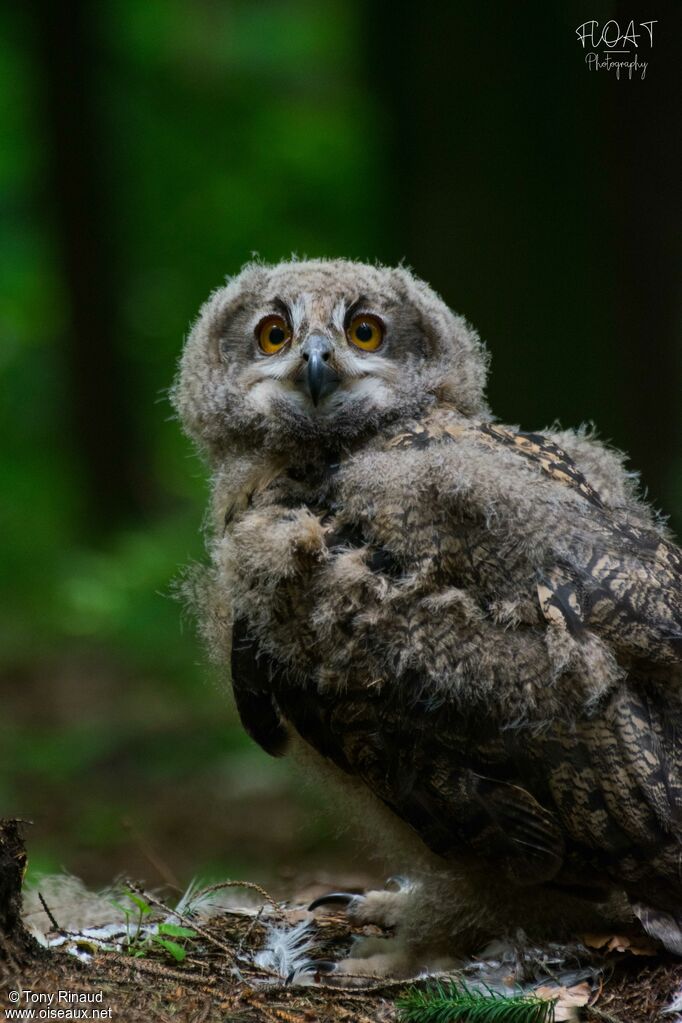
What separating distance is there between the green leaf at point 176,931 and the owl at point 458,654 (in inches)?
21.4

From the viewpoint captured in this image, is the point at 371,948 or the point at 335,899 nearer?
the point at 371,948

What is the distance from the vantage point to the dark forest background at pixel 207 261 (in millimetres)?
6777

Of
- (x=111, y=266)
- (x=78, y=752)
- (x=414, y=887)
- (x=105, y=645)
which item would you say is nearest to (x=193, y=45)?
(x=111, y=266)

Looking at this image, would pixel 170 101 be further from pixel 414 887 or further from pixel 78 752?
pixel 414 887

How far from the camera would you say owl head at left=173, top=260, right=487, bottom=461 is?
4.00 m

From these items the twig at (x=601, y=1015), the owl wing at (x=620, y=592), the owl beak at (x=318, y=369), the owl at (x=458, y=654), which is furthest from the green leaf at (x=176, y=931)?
the owl beak at (x=318, y=369)

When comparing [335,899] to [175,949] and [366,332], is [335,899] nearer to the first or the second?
[175,949]

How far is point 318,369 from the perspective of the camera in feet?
12.9

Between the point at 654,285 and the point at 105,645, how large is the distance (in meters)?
6.54

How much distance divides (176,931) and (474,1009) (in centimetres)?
108

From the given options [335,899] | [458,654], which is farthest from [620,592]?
[335,899]

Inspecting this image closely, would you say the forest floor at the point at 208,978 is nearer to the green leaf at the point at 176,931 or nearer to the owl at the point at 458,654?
the green leaf at the point at 176,931

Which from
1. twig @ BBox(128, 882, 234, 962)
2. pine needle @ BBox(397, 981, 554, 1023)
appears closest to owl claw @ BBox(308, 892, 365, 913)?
twig @ BBox(128, 882, 234, 962)

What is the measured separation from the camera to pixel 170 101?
48.0 ft
